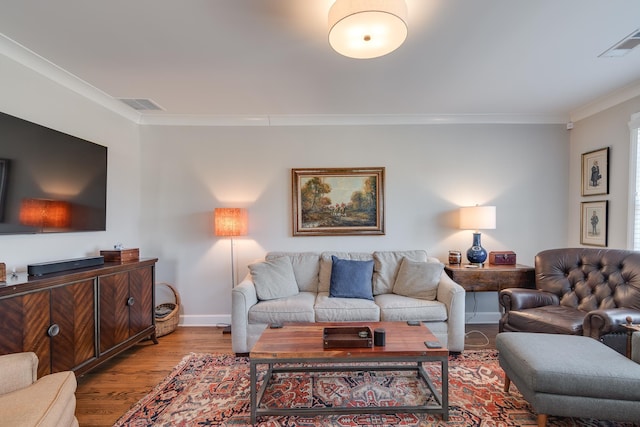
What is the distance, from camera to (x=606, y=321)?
2.06 m

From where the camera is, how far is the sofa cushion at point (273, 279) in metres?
3.07

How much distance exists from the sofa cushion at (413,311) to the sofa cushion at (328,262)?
714mm

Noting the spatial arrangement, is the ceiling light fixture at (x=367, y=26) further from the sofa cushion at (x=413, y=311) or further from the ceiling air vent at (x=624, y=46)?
the sofa cushion at (x=413, y=311)

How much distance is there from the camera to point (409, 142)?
377 centimetres

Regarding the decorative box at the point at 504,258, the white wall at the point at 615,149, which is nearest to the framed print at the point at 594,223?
the white wall at the point at 615,149

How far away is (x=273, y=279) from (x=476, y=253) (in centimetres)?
232

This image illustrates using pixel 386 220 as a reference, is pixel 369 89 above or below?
above

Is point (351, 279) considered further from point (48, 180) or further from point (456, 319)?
point (48, 180)

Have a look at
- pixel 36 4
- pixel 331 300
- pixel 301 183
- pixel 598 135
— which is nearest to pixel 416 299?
pixel 331 300

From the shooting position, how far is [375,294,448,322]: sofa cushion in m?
2.84

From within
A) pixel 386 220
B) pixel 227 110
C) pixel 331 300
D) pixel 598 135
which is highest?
pixel 227 110

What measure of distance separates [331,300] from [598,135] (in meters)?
3.48

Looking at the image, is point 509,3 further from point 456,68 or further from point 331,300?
point 331,300

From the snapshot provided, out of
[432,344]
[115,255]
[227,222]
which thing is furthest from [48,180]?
[432,344]
